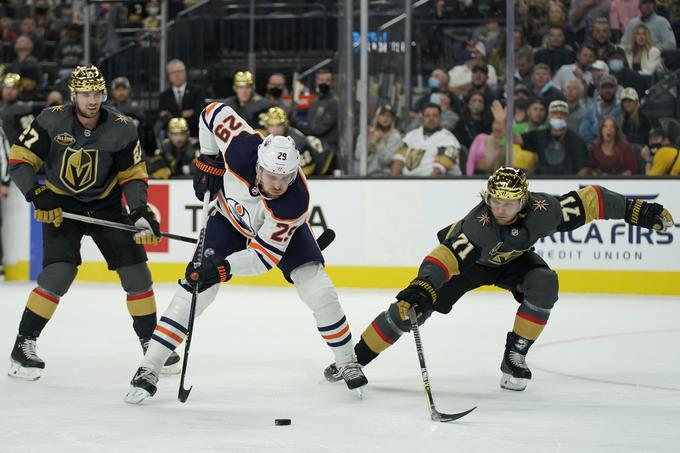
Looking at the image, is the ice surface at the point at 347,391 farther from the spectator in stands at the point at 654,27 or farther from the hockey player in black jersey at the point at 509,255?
the spectator in stands at the point at 654,27

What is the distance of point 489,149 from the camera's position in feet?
28.7

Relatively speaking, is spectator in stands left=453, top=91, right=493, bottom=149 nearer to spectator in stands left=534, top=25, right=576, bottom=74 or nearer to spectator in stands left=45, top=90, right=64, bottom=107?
spectator in stands left=534, top=25, right=576, bottom=74

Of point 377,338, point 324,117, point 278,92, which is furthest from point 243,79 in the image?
point 377,338

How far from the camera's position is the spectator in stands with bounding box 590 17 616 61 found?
8.63 meters

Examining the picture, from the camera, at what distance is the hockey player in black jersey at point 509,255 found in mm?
4660

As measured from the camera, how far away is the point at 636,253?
27.4ft

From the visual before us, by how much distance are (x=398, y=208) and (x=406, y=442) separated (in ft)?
16.3

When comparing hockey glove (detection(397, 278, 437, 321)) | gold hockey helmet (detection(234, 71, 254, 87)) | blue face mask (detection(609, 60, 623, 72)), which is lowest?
hockey glove (detection(397, 278, 437, 321))

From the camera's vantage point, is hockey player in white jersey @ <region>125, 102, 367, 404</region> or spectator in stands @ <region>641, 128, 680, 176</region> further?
spectator in stands @ <region>641, 128, 680, 176</region>

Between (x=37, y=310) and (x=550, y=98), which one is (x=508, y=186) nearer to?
(x=37, y=310)

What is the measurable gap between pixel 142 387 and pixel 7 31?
8576mm

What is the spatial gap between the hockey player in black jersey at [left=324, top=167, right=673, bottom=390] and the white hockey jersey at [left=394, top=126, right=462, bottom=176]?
12.5 ft

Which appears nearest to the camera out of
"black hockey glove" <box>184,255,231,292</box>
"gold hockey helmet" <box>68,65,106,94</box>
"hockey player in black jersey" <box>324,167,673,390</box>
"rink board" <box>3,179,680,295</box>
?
"black hockey glove" <box>184,255,231,292</box>

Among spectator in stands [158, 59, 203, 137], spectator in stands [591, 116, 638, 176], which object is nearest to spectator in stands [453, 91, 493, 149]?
spectator in stands [591, 116, 638, 176]
